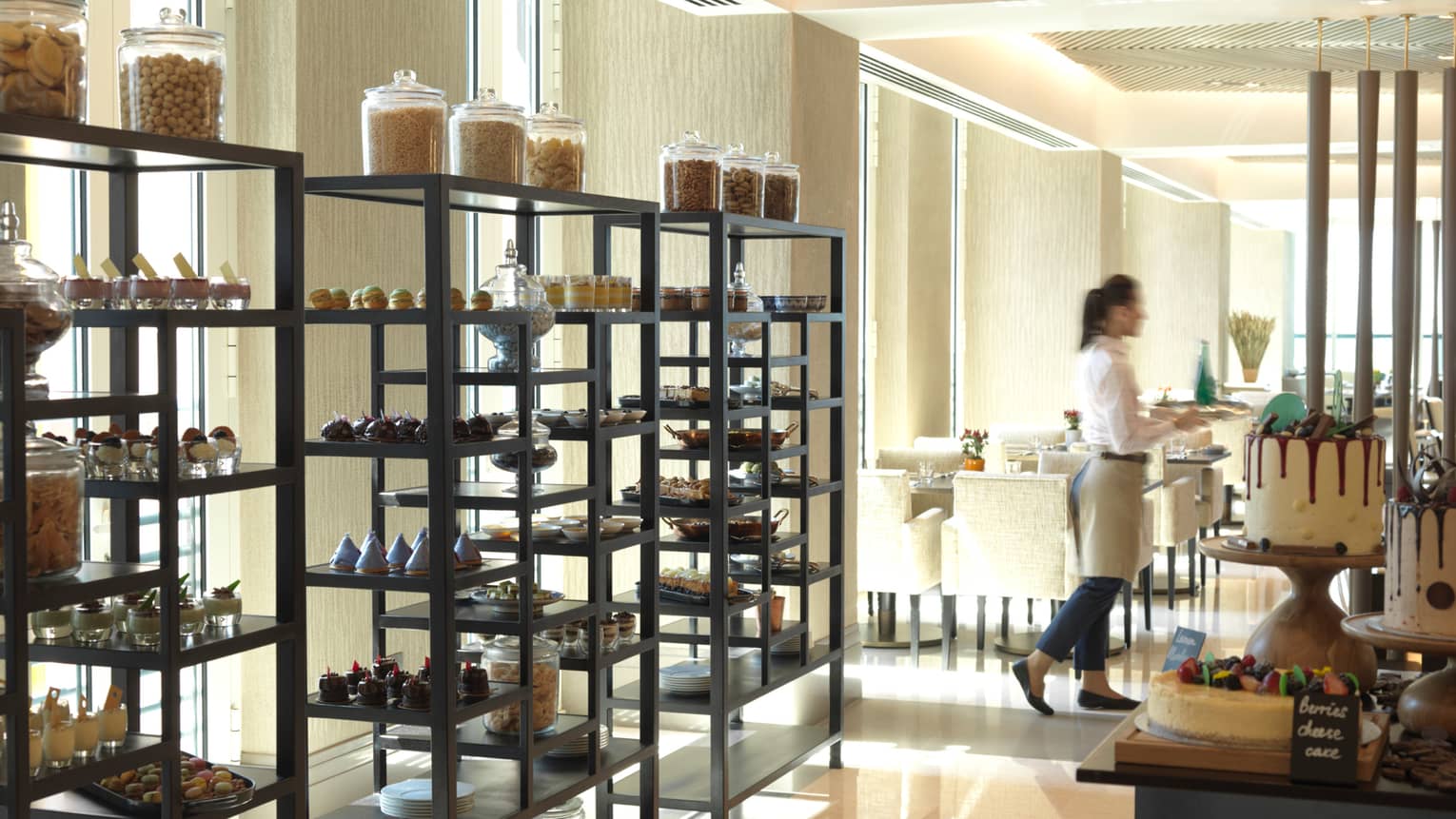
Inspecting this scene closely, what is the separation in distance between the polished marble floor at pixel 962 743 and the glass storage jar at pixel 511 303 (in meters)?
2.04

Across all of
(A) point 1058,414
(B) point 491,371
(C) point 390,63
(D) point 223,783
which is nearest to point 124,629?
(D) point 223,783

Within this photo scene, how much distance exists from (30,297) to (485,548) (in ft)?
5.70

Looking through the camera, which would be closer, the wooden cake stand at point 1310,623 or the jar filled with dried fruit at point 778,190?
the wooden cake stand at point 1310,623

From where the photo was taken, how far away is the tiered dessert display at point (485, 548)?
3674mm

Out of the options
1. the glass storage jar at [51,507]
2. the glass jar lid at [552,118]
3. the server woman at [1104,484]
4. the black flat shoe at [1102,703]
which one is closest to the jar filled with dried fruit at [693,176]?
the glass jar lid at [552,118]

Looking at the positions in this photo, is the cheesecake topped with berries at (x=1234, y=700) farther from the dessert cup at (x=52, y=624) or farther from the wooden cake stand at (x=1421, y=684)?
the dessert cup at (x=52, y=624)

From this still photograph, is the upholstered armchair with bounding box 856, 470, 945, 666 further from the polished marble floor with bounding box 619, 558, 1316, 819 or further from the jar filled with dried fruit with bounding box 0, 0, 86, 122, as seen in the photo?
the jar filled with dried fruit with bounding box 0, 0, 86, 122

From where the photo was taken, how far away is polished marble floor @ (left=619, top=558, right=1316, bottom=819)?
535 centimetres

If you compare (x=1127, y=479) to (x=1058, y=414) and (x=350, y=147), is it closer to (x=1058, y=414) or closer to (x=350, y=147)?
(x=350, y=147)

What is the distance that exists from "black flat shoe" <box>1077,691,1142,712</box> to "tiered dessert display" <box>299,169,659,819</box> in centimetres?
273

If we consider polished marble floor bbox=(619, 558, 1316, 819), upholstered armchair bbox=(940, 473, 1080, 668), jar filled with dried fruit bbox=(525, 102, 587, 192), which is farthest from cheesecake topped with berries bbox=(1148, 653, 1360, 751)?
upholstered armchair bbox=(940, 473, 1080, 668)

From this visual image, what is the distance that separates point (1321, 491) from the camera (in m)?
3.06

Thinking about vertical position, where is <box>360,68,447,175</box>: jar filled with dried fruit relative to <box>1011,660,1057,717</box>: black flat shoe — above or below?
above

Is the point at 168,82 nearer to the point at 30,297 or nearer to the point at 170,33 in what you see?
the point at 170,33
